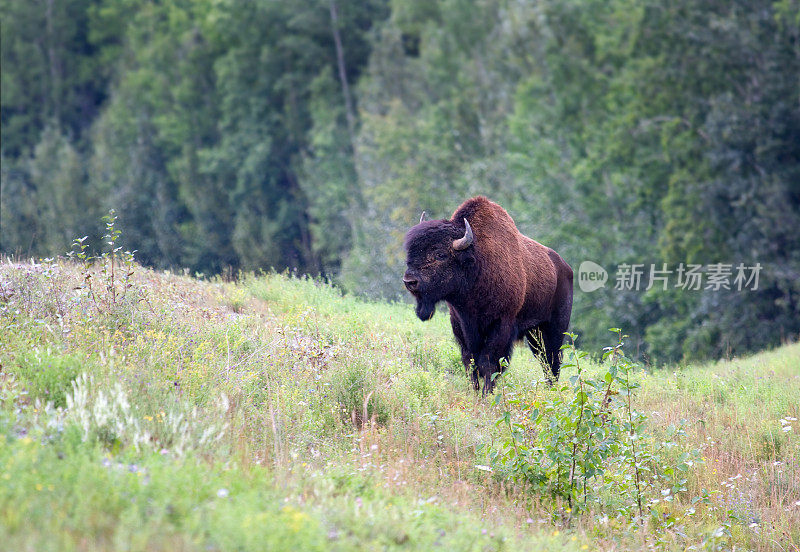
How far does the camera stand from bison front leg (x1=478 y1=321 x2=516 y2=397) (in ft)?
29.9

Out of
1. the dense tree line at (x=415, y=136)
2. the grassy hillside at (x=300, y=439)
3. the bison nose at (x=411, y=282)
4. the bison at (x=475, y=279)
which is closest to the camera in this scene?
the grassy hillside at (x=300, y=439)

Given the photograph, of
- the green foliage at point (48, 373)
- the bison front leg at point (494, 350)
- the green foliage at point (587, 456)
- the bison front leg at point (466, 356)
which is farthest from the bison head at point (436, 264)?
the green foliage at point (48, 373)

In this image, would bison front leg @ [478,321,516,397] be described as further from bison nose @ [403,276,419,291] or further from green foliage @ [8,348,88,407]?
green foliage @ [8,348,88,407]

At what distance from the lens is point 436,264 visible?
29.6ft

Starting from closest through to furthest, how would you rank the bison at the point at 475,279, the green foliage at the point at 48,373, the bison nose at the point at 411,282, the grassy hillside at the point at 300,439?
the grassy hillside at the point at 300,439 < the green foliage at the point at 48,373 < the bison nose at the point at 411,282 < the bison at the point at 475,279

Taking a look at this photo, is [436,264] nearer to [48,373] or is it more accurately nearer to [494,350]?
[494,350]

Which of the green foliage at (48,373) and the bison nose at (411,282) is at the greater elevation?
the green foliage at (48,373)

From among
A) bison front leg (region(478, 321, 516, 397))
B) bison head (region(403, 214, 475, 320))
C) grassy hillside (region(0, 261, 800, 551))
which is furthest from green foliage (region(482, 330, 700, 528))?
bison head (region(403, 214, 475, 320))

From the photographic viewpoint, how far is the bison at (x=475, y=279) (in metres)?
9.04

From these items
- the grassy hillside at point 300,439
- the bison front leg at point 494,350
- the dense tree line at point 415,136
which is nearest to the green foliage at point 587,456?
the grassy hillside at point 300,439

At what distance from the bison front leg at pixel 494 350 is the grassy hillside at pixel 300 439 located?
11.6 inches

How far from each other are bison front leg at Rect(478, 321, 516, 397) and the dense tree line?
20.4 ft

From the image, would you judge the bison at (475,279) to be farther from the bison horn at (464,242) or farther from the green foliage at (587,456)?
the green foliage at (587,456)

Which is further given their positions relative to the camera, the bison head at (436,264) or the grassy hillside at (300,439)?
the bison head at (436,264)
